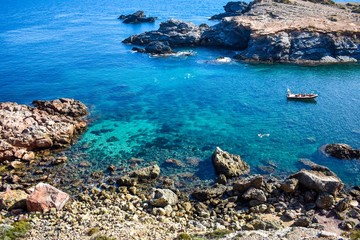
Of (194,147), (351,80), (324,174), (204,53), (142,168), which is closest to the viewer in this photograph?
(324,174)

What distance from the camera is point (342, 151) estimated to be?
50.1 metres

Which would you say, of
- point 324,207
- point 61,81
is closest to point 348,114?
point 324,207

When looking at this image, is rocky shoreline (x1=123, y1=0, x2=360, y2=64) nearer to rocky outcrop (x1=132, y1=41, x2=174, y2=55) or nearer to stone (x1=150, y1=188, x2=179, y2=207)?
rocky outcrop (x1=132, y1=41, x2=174, y2=55)

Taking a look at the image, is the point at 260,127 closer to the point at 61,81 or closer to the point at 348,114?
the point at 348,114

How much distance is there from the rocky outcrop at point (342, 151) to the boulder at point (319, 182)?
328 inches

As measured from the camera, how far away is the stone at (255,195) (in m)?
40.1

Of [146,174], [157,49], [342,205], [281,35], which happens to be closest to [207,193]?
[146,174]

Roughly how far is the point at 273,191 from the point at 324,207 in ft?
19.6

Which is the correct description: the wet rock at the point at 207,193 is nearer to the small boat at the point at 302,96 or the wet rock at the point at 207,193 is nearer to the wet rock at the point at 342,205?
the wet rock at the point at 342,205

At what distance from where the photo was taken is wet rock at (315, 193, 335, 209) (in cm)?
3931

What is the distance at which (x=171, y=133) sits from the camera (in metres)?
58.6

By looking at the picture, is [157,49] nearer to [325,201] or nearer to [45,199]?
[45,199]

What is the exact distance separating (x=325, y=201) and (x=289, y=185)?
4.33 metres

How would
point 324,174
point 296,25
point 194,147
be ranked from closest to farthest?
point 324,174, point 194,147, point 296,25
